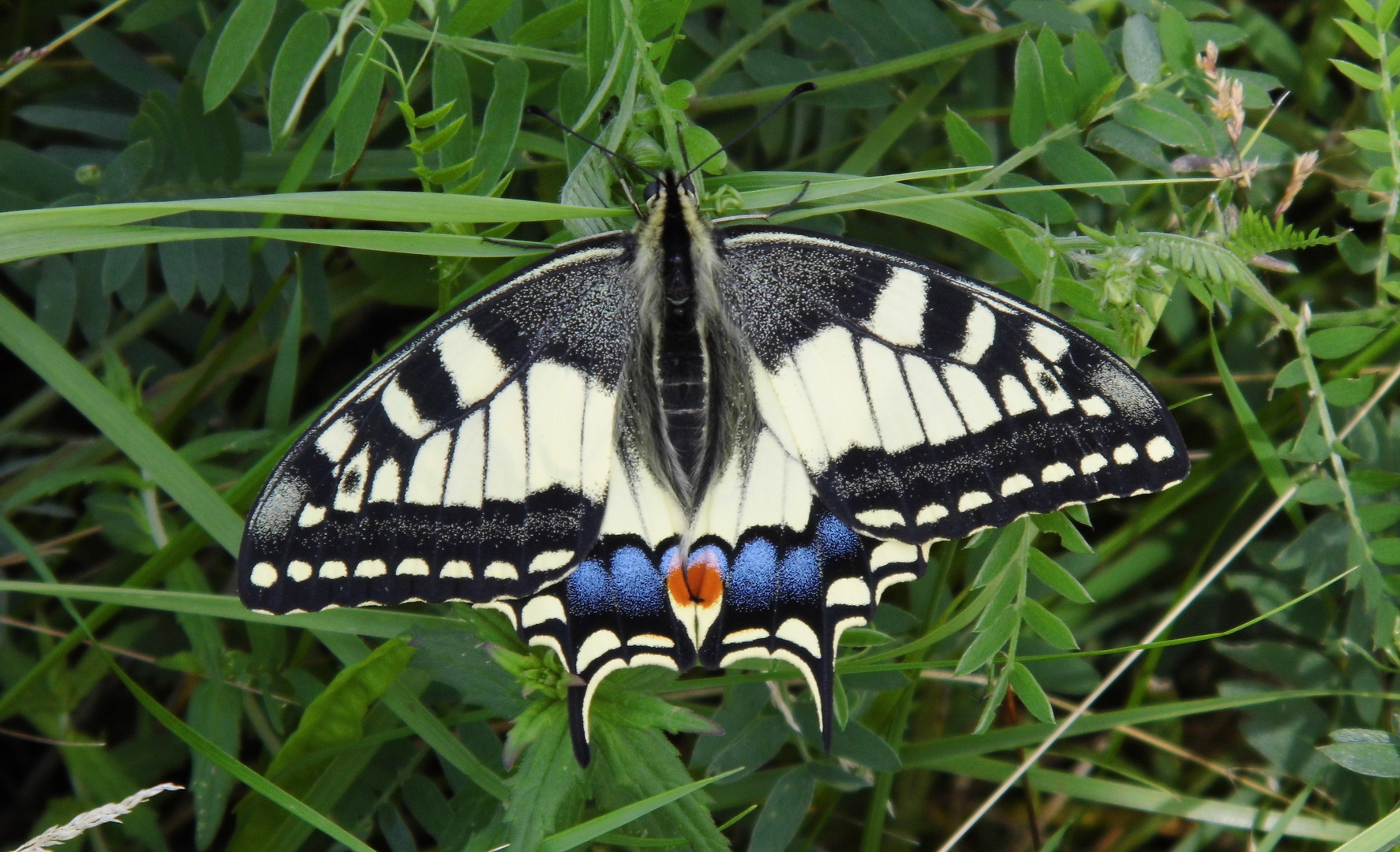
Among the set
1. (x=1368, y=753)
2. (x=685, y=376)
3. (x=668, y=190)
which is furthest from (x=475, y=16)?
(x=1368, y=753)

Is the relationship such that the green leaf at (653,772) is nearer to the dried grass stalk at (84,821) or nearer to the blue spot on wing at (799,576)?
the blue spot on wing at (799,576)

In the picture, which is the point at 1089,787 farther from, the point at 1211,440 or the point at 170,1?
the point at 170,1

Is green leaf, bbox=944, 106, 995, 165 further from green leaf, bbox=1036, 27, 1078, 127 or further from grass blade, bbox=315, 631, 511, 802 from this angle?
grass blade, bbox=315, 631, 511, 802

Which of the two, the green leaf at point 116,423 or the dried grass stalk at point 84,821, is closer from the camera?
the dried grass stalk at point 84,821

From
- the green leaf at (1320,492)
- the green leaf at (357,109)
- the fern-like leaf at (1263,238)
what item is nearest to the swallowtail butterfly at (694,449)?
the fern-like leaf at (1263,238)

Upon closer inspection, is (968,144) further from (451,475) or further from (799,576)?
(451,475)
